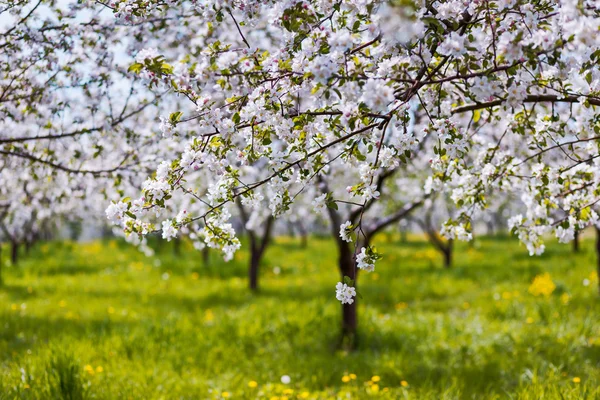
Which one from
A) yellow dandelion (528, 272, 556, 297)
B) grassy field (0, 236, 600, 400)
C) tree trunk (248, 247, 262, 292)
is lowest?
grassy field (0, 236, 600, 400)

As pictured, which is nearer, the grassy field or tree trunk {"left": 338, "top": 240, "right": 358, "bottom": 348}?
the grassy field

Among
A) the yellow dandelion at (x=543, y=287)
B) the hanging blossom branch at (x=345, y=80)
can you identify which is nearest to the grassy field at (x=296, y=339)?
the yellow dandelion at (x=543, y=287)

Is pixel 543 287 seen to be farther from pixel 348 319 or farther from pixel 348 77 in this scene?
pixel 348 77

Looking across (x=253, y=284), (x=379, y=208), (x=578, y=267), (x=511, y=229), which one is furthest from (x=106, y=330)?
(x=379, y=208)

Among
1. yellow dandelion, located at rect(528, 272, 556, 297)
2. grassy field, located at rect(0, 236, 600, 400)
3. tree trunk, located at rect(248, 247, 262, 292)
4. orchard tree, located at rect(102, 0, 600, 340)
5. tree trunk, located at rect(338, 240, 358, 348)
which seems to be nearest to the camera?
orchard tree, located at rect(102, 0, 600, 340)

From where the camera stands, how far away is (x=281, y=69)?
8.91 feet

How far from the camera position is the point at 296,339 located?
6.98 meters

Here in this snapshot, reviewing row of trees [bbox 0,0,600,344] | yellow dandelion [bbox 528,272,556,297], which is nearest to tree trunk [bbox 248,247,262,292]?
yellow dandelion [bbox 528,272,556,297]

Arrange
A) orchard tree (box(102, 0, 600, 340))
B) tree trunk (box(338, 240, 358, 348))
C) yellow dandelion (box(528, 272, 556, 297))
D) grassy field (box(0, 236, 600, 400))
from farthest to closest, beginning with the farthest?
yellow dandelion (box(528, 272, 556, 297))
tree trunk (box(338, 240, 358, 348))
grassy field (box(0, 236, 600, 400))
orchard tree (box(102, 0, 600, 340))

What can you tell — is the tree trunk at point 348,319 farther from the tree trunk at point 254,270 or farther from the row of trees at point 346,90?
the tree trunk at point 254,270

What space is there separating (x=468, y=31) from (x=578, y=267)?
11.8m

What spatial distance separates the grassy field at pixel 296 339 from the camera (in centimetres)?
496

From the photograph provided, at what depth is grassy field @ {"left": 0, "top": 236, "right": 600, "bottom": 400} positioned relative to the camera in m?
4.96

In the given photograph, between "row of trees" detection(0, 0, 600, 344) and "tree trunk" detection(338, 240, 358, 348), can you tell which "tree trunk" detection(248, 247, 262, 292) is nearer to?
"tree trunk" detection(338, 240, 358, 348)
